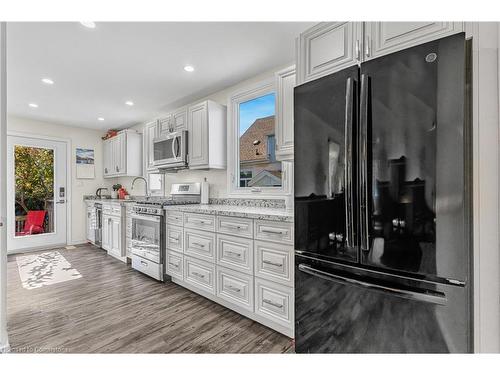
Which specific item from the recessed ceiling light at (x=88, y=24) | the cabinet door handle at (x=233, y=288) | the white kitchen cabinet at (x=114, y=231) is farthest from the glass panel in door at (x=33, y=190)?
the cabinet door handle at (x=233, y=288)

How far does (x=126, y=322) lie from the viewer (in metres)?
2.05

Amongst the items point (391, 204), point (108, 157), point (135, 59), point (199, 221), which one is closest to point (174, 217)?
point (199, 221)

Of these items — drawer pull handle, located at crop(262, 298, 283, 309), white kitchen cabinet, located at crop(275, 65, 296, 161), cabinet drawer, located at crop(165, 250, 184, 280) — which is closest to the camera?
drawer pull handle, located at crop(262, 298, 283, 309)

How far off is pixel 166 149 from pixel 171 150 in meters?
0.14

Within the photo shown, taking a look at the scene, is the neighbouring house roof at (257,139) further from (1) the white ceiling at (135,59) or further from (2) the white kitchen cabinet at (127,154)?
(2) the white kitchen cabinet at (127,154)

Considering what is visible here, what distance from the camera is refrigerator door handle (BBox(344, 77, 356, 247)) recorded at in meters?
1.18

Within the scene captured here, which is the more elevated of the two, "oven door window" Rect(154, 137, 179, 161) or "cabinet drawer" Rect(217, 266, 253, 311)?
"oven door window" Rect(154, 137, 179, 161)

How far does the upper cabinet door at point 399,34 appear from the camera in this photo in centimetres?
106

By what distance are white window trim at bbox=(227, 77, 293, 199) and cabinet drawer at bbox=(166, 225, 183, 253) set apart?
79 cm

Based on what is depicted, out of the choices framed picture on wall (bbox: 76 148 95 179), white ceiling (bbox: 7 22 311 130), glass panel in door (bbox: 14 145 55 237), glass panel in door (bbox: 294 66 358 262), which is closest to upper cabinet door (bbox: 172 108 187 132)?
white ceiling (bbox: 7 22 311 130)

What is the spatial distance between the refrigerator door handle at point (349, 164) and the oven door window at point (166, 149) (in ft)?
8.56

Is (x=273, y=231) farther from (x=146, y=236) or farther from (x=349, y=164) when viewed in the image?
(x=146, y=236)

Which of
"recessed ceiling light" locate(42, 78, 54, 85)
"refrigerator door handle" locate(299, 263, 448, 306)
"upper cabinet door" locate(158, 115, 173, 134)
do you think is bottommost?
"refrigerator door handle" locate(299, 263, 448, 306)

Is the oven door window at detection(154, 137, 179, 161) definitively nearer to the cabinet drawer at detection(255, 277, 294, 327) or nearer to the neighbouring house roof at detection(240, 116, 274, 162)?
the neighbouring house roof at detection(240, 116, 274, 162)
